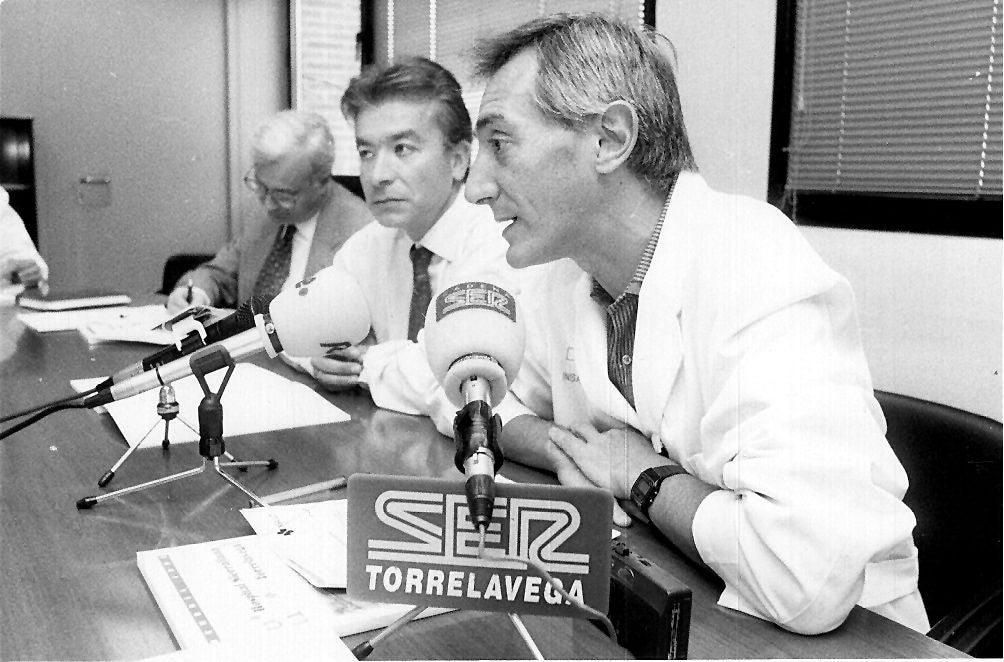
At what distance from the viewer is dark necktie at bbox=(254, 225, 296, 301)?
2672 mm

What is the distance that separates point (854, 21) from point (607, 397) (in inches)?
40.7

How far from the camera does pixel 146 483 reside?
3.33ft

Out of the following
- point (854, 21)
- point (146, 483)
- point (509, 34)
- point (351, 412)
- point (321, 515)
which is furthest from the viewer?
point (854, 21)

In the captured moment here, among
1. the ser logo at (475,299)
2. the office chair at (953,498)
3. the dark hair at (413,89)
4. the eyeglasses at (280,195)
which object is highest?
the dark hair at (413,89)

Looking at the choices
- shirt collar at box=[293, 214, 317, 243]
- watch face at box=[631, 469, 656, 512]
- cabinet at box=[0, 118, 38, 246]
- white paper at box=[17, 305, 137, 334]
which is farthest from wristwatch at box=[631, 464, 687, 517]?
cabinet at box=[0, 118, 38, 246]

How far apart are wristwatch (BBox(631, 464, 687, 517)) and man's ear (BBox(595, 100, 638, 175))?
413mm

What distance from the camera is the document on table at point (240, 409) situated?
1.26 metres

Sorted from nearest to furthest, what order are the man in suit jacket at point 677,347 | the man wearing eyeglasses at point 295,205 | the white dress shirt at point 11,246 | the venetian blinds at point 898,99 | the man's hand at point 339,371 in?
the man in suit jacket at point 677,347, the venetian blinds at point 898,99, the man's hand at point 339,371, the man wearing eyeglasses at point 295,205, the white dress shirt at point 11,246

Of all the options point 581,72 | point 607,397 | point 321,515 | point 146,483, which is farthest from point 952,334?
point 146,483

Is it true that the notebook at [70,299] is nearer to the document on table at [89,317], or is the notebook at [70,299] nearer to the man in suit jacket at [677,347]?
the document on table at [89,317]

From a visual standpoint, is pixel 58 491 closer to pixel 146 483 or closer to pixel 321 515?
pixel 146 483

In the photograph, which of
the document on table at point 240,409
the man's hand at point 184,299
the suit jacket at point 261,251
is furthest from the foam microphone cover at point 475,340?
the man's hand at point 184,299

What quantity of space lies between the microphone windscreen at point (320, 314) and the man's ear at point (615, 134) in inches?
15.4

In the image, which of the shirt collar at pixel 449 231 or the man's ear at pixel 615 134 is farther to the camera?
the shirt collar at pixel 449 231
